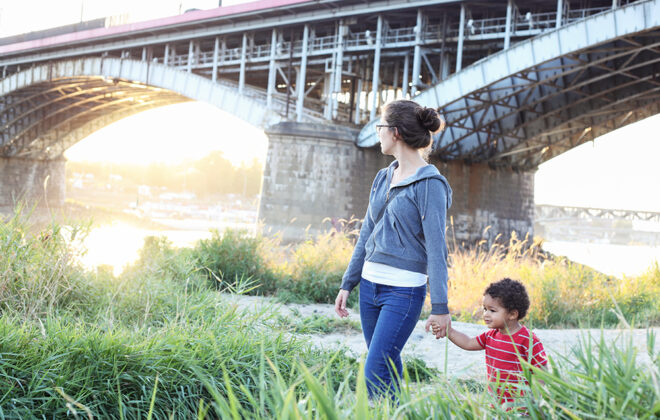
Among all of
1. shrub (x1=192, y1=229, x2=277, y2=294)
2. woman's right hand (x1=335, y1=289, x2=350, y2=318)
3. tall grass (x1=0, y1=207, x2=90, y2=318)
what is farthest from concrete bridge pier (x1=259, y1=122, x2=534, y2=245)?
woman's right hand (x1=335, y1=289, x2=350, y2=318)

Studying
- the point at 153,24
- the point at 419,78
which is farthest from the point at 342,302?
the point at 153,24

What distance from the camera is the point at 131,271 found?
5.66 m

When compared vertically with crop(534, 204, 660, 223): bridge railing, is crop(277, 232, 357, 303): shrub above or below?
below

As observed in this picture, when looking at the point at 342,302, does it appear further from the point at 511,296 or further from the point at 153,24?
the point at 153,24

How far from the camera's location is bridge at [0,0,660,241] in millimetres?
16281

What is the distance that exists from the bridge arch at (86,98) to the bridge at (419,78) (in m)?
0.13

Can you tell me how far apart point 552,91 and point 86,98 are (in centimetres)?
2804

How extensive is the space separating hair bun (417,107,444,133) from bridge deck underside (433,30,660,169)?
520 inches

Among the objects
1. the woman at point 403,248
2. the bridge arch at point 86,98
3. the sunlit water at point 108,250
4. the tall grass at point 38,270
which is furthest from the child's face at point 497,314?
the bridge arch at point 86,98

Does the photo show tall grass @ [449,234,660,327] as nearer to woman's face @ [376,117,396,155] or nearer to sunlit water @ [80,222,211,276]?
Result: sunlit water @ [80,222,211,276]

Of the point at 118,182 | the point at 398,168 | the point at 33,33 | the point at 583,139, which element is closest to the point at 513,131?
the point at 583,139

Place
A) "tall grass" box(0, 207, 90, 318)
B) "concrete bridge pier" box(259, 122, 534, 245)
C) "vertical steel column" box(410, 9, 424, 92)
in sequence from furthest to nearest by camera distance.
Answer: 1. "concrete bridge pier" box(259, 122, 534, 245)
2. "vertical steel column" box(410, 9, 424, 92)
3. "tall grass" box(0, 207, 90, 318)

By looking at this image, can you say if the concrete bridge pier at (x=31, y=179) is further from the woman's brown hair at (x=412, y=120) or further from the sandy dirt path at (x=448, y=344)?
the woman's brown hair at (x=412, y=120)

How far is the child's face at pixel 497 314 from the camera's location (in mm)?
2723
